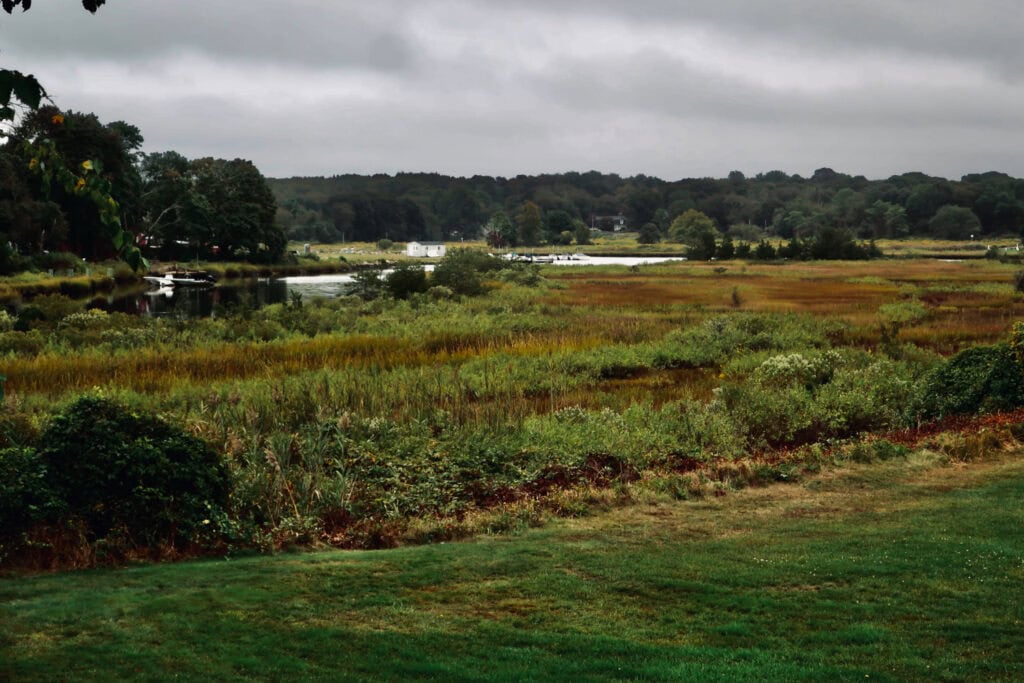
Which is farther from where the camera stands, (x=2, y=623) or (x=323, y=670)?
(x=2, y=623)

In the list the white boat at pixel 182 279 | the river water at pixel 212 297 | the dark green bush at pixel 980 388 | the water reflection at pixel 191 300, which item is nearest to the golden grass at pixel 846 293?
the dark green bush at pixel 980 388

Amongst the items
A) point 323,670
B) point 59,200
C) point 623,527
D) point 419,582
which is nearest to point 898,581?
point 623,527

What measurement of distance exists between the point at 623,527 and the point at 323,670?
5.27m

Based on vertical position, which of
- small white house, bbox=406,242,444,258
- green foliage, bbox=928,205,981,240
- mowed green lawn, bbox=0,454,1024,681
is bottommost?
mowed green lawn, bbox=0,454,1024,681

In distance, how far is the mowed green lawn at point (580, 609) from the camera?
689cm

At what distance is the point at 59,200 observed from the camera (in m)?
76.6

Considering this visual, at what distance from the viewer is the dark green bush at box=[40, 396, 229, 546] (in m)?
10.5

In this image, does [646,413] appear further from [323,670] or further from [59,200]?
[59,200]

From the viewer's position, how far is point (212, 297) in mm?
67688

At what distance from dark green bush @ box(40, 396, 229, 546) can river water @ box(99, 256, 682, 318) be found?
3365cm

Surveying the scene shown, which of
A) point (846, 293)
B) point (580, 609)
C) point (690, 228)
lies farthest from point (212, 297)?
point (690, 228)

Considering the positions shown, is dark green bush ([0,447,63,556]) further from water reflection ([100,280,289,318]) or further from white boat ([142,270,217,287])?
white boat ([142,270,217,287])

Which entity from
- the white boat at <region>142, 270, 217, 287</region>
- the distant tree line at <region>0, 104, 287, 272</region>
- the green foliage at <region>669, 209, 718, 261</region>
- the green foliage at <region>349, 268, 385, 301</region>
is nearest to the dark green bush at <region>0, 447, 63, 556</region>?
the green foliage at <region>349, 268, 385, 301</region>

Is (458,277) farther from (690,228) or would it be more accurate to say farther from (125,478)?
(690,228)
